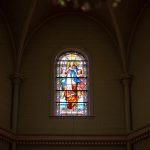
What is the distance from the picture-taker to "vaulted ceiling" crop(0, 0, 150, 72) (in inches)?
556

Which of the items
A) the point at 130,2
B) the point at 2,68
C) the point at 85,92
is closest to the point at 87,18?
the point at 130,2

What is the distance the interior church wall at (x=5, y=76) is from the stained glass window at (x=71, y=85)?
198 centimetres

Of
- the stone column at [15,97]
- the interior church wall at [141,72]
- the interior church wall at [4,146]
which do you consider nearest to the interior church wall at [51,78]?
the stone column at [15,97]

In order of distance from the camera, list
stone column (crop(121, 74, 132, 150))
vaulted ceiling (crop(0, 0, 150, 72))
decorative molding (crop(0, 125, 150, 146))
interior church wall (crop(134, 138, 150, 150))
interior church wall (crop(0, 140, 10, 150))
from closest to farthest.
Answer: interior church wall (crop(134, 138, 150, 150)), interior church wall (crop(0, 140, 10, 150)), decorative molding (crop(0, 125, 150, 146)), stone column (crop(121, 74, 132, 150)), vaulted ceiling (crop(0, 0, 150, 72))

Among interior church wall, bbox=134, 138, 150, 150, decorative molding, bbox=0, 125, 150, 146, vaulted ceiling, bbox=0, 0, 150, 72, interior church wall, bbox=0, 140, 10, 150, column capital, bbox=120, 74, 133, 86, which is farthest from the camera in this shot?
column capital, bbox=120, 74, 133, 86

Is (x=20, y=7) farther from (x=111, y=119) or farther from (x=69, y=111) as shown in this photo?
(x=111, y=119)

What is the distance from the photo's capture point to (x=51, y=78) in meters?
14.7

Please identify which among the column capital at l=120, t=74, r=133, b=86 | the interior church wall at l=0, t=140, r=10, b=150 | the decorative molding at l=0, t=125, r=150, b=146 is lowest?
the interior church wall at l=0, t=140, r=10, b=150

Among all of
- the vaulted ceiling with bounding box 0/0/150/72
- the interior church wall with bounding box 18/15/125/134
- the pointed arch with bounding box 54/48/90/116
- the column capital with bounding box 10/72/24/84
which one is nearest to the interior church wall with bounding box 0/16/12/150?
the column capital with bounding box 10/72/24/84

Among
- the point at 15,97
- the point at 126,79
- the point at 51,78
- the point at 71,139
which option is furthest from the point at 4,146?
the point at 126,79

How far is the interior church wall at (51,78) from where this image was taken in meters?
13.9

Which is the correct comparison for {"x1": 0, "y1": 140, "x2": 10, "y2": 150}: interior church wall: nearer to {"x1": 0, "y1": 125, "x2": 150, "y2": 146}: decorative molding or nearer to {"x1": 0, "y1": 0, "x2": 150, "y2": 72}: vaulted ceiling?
{"x1": 0, "y1": 125, "x2": 150, "y2": 146}: decorative molding

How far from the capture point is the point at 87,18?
15695 millimetres

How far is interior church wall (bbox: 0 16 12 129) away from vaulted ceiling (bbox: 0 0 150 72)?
1.17ft
